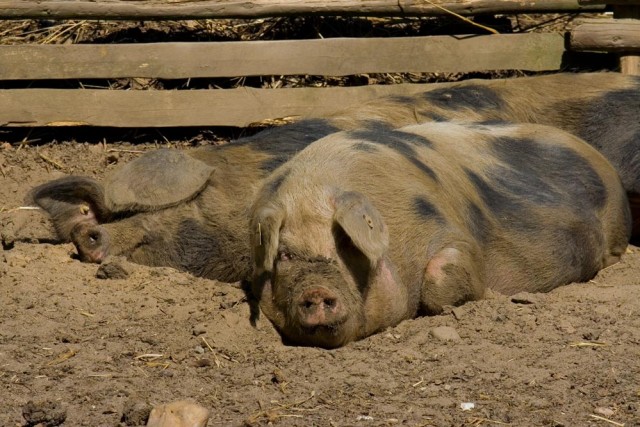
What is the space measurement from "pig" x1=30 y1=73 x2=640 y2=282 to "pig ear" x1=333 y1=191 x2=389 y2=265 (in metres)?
1.16

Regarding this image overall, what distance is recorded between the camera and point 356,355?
16.7 feet

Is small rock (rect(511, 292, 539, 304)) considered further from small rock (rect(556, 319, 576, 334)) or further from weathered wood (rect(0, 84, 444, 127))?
weathered wood (rect(0, 84, 444, 127))

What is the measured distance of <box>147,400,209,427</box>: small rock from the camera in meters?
4.16

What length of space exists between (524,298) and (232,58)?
3.42 metres

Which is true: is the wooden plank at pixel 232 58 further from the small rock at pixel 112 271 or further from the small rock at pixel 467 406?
the small rock at pixel 467 406

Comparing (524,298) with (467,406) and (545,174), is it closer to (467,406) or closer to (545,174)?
(545,174)

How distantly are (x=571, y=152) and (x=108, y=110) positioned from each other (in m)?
3.42

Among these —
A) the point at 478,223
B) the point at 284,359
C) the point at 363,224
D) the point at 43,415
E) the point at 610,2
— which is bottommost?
the point at 284,359

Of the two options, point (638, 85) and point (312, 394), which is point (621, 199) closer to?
point (638, 85)

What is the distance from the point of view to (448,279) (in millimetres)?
5520

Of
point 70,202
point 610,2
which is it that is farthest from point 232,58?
point 610,2

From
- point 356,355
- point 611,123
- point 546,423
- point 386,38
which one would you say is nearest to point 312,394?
point 356,355

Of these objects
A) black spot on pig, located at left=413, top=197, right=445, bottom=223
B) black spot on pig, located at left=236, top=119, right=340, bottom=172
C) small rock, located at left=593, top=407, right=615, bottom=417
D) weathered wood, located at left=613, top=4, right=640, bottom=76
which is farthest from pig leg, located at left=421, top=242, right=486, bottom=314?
weathered wood, located at left=613, top=4, right=640, bottom=76

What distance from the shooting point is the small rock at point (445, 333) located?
17.1 ft
